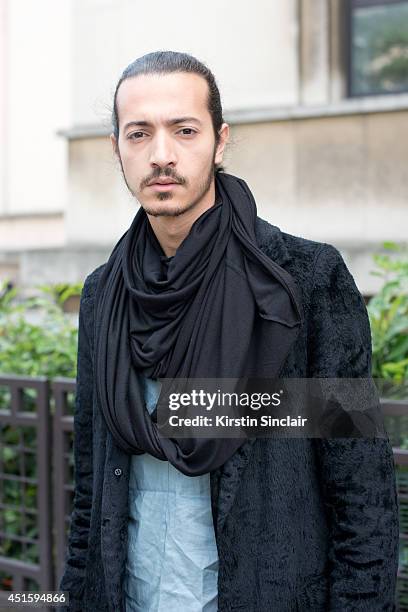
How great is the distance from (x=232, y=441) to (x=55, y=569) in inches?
86.0

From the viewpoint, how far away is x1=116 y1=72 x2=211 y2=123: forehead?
1881mm

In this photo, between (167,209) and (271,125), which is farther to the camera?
(271,125)

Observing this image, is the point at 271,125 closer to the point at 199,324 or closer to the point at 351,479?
the point at 199,324

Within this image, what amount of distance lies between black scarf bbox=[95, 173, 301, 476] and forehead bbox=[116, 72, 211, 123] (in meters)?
0.23

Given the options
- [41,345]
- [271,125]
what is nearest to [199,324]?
[41,345]

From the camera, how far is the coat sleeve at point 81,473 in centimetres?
218

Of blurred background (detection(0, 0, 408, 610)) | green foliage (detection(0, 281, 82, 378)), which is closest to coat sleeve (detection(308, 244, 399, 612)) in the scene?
blurred background (detection(0, 0, 408, 610))

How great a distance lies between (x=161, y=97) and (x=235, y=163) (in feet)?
13.4

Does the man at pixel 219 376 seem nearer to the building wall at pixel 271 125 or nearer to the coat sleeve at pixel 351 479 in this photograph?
the coat sleeve at pixel 351 479

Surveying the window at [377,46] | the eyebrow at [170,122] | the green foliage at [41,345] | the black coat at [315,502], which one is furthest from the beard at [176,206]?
the window at [377,46]

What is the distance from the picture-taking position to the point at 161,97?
74.1 inches

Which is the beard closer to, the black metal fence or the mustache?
the mustache

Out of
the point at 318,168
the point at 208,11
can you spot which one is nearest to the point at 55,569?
the point at 318,168

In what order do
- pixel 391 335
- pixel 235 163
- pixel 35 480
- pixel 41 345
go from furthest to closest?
pixel 235 163
pixel 41 345
pixel 35 480
pixel 391 335
